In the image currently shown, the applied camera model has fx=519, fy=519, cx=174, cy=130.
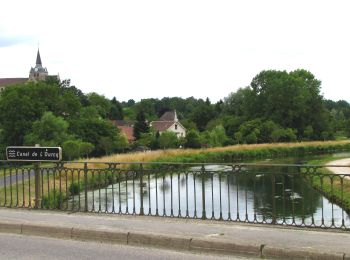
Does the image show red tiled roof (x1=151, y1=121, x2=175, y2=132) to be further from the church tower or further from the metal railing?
the metal railing

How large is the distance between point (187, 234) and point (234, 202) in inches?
482

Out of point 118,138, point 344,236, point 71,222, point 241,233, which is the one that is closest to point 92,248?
point 71,222

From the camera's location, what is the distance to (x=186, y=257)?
24.3 ft

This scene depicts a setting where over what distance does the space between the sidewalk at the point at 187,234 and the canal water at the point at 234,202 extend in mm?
693

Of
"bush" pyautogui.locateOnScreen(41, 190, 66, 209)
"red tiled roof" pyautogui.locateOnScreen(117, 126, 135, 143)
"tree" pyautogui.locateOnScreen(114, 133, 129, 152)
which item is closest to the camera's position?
"bush" pyautogui.locateOnScreen(41, 190, 66, 209)

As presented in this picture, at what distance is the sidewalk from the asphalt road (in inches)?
7.5

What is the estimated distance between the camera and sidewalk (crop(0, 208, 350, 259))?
718 cm

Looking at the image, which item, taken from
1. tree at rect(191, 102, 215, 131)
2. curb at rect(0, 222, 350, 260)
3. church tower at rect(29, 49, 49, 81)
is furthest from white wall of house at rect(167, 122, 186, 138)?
curb at rect(0, 222, 350, 260)

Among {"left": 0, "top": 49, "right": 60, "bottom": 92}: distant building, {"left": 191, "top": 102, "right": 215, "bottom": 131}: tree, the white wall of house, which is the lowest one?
the white wall of house

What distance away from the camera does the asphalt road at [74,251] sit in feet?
24.6

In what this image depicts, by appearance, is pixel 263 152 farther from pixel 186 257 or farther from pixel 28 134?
pixel 186 257

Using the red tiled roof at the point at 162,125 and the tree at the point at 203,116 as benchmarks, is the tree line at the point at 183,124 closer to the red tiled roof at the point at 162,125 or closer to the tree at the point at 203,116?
the tree at the point at 203,116

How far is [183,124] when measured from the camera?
398ft

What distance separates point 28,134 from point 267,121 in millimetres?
40383
